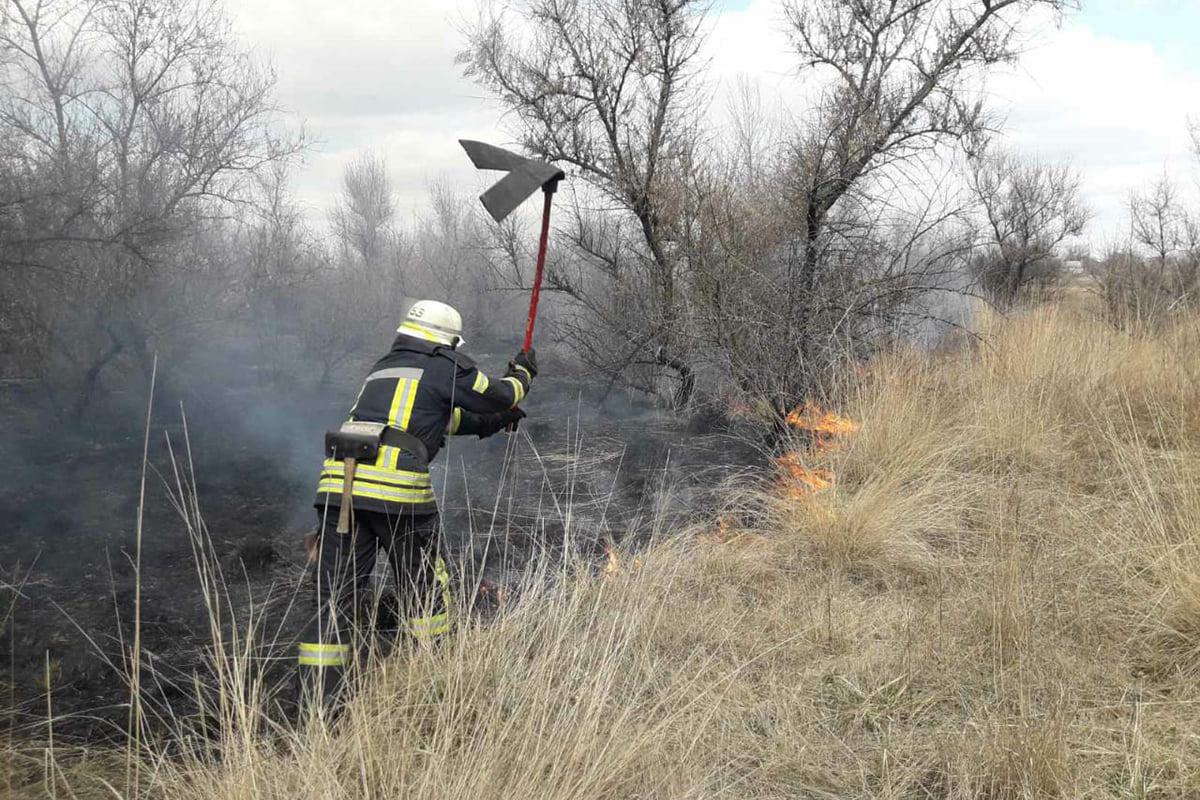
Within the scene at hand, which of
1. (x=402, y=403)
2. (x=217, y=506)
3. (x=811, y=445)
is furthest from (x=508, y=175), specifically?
(x=217, y=506)

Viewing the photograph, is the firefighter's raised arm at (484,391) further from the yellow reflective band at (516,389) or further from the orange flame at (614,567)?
the orange flame at (614,567)

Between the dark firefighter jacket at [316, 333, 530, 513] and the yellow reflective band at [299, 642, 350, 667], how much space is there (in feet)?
2.07

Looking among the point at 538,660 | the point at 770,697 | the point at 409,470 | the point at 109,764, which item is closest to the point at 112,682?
the point at 109,764

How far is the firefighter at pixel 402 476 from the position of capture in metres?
3.91

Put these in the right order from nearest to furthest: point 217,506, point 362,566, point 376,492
→ point 376,492 → point 362,566 → point 217,506

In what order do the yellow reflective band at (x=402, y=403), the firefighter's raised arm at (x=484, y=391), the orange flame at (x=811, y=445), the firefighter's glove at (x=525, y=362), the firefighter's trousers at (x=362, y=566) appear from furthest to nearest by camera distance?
the orange flame at (x=811, y=445), the firefighter's glove at (x=525, y=362), the firefighter's raised arm at (x=484, y=391), the yellow reflective band at (x=402, y=403), the firefighter's trousers at (x=362, y=566)

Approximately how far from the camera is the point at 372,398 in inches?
161

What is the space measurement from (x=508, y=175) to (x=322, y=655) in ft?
7.83

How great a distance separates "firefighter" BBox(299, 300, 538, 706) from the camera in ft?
12.8

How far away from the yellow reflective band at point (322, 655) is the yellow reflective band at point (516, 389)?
1.45m

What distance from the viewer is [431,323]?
14.1ft

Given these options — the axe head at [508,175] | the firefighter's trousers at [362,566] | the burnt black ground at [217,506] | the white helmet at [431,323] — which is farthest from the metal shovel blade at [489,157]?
the firefighter's trousers at [362,566]

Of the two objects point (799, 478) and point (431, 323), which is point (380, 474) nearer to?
point (431, 323)

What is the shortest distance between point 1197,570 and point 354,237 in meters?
31.3
